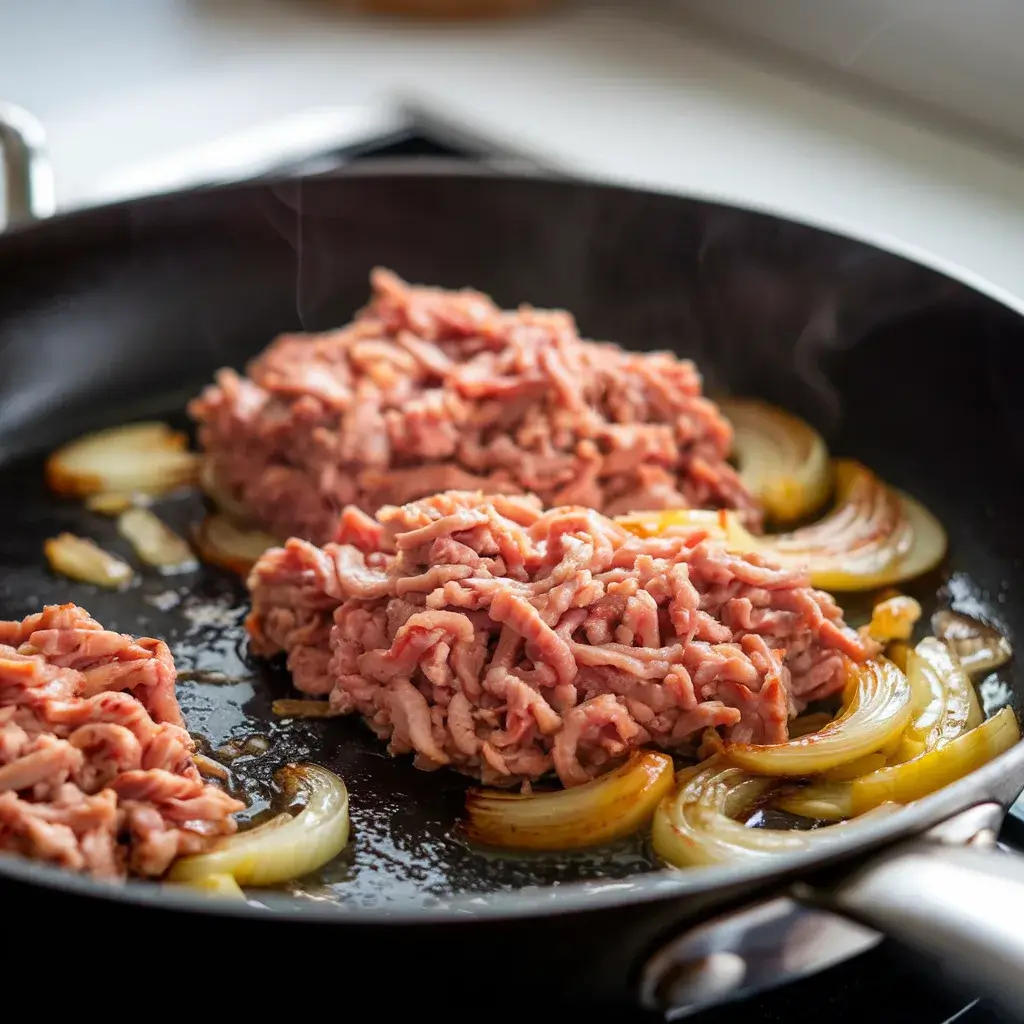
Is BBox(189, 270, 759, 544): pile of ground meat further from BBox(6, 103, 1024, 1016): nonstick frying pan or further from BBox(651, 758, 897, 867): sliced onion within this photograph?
BBox(651, 758, 897, 867): sliced onion

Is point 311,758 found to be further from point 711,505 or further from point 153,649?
point 711,505

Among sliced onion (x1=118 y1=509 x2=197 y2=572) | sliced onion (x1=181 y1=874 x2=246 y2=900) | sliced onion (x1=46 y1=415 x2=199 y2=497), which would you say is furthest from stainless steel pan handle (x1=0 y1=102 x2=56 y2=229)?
sliced onion (x1=181 y1=874 x2=246 y2=900)

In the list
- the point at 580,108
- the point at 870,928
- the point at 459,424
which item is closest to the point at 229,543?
the point at 459,424

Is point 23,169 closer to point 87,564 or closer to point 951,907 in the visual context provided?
point 87,564

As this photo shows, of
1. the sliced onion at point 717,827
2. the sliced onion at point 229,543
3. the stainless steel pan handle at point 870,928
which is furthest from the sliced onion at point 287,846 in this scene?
the sliced onion at point 229,543

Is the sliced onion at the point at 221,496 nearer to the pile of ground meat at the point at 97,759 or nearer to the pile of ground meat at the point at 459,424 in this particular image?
the pile of ground meat at the point at 459,424

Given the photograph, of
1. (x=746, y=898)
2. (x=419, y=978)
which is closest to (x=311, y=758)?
(x=419, y=978)
